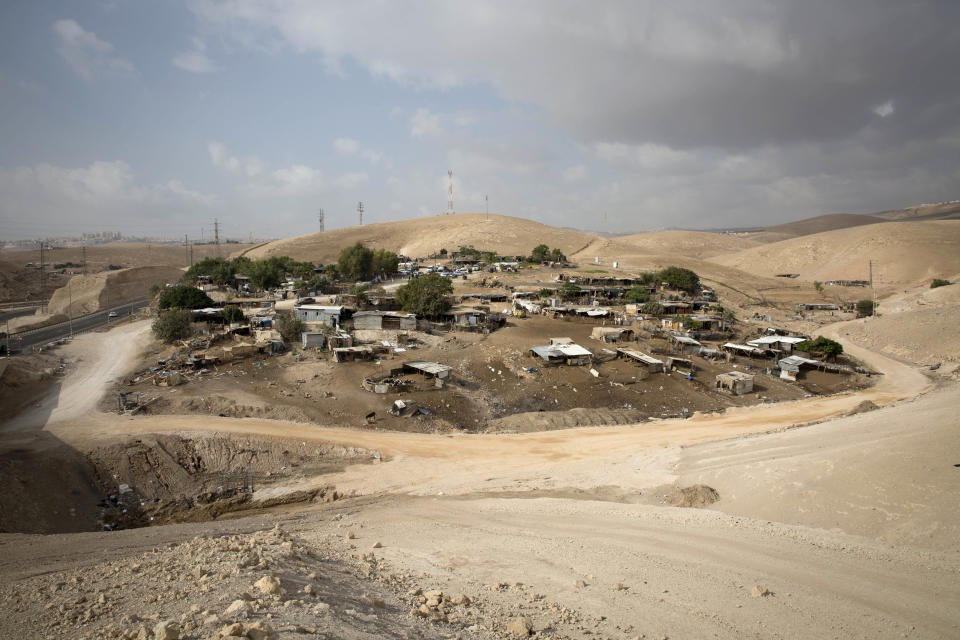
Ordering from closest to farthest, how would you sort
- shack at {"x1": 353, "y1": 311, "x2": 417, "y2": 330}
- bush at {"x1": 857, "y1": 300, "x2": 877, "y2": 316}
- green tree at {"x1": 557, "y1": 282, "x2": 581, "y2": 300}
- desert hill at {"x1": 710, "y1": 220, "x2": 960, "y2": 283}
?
shack at {"x1": 353, "y1": 311, "x2": 417, "y2": 330} < green tree at {"x1": 557, "y1": 282, "x2": 581, "y2": 300} < bush at {"x1": 857, "y1": 300, "x2": 877, "y2": 316} < desert hill at {"x1": 710, "y1": 220, "x2": 960, "y2": 283}

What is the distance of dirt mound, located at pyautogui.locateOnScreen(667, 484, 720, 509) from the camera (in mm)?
13042

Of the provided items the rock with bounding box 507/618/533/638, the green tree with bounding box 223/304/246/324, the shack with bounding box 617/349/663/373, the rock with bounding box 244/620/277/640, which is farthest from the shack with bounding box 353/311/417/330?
the rock with bounding box 244/620/277/640

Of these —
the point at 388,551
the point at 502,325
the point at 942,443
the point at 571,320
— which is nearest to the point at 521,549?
the point at 388,551

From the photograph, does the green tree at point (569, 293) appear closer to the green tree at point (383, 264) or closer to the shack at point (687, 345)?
the shack at point (687, 345)

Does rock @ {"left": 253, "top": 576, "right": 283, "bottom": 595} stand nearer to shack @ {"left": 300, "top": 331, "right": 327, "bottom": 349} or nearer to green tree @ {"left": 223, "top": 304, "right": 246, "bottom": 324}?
shack @ {"left": 300, "top": 331, "right": 327, "bottom": 349}

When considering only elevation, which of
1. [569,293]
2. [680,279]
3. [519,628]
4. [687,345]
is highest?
[680,279]

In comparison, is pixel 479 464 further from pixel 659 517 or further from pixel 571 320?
pixel 571 320

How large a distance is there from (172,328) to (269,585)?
29.1 metres

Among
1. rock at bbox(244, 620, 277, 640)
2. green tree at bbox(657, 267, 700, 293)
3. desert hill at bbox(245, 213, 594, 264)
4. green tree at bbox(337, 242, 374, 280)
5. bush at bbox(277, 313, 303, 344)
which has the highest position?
desert hill at bbox(245, 213, 594, 264)

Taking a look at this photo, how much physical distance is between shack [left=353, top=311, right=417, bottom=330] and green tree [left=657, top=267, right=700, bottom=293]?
3680cm

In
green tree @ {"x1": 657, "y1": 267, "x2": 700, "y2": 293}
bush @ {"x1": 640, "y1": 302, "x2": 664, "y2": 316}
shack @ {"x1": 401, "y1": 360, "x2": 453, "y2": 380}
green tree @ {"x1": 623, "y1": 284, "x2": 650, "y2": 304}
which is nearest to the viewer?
shack @ {"x1": 401, "y1": 360, "x2": 453, "y2": 380}

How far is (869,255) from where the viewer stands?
83.1 meters

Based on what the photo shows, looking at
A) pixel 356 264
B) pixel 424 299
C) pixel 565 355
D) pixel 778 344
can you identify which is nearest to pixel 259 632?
pixel 565 355

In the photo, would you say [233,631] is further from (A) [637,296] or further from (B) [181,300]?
(A) [637,296]
